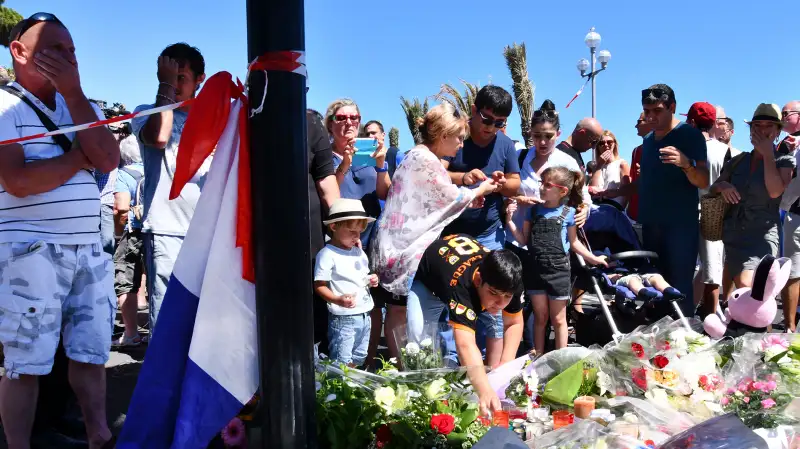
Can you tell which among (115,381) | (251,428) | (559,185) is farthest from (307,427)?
(559,185)

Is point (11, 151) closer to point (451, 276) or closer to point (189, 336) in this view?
point (189, 336)

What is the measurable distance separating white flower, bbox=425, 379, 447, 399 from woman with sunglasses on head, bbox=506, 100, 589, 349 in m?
2.27

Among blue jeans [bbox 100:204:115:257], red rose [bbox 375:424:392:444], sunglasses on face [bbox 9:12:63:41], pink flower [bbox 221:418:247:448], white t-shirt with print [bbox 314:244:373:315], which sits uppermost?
sunglasses on face [bbox 9:12:63:41]

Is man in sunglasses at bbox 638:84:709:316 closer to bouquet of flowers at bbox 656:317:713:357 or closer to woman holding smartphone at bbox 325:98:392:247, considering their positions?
bouquet of flowers at bbox 656:317:713:357

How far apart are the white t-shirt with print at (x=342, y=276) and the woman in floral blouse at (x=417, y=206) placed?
154 mm

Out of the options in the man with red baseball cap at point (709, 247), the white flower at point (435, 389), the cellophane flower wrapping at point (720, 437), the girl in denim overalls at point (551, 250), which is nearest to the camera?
the cellophane flower wrapping at point (720, 437)

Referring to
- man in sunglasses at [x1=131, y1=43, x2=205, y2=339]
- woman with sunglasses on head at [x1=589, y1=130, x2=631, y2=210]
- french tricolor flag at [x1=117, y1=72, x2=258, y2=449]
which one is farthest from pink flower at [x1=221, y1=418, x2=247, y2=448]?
woman with sunglasses on head at [x1=589, y1=130, x2=631, y2=210]

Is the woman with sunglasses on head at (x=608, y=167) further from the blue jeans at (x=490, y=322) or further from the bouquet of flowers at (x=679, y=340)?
the bouquet of flowers at (x=679, y=340)

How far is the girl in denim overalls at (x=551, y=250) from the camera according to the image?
4652 millimetres

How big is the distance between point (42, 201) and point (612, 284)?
3.56 metres

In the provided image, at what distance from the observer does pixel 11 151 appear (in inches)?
95.8

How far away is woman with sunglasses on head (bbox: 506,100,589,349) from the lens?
4.97 meters

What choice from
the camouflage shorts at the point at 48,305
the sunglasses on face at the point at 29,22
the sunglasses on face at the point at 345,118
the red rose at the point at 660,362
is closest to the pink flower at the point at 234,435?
the camouflage shorts at the point at 48,305

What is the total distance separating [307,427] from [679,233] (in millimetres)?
3739
